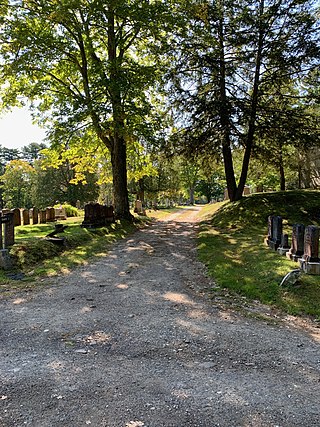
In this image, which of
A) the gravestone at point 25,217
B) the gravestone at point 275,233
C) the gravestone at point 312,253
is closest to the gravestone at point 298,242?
the gravestone at point 312,253

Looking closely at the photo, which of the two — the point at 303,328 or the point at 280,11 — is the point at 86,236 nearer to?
the point at 303,328

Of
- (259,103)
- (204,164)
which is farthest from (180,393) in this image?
(204,164)

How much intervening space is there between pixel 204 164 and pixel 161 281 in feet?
45.4

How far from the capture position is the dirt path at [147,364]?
9.19ft

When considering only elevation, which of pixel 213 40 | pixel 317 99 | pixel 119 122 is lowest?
pixel 119 122

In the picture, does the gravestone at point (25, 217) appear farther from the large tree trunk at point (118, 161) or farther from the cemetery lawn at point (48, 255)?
the large tree trunk at point (118, 161)

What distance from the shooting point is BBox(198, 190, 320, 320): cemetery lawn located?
6.11 m

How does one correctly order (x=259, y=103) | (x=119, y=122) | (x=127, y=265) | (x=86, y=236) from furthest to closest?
(x=259, y=103), (x=119, y=122), (x=86, y=236), (x=127, y=265)

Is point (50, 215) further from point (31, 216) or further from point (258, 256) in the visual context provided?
point (258, 256)

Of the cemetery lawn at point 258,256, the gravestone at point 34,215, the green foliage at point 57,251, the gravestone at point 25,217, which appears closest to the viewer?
the cemetery lawn at point 258,256

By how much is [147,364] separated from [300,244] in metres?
5.42

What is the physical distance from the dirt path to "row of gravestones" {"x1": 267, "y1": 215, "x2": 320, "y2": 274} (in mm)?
2418

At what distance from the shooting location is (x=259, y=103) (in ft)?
55.9

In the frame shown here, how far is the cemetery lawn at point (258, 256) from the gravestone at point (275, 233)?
200mm
